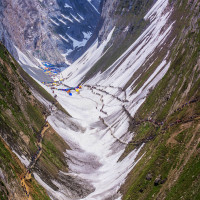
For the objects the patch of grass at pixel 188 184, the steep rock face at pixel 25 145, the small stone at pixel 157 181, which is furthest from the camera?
the small stone at pixel 157 181

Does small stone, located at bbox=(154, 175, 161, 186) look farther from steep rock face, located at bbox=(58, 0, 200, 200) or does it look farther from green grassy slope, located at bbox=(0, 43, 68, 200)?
green grassy slope, located at bbox=(0, 43, 68, 200)

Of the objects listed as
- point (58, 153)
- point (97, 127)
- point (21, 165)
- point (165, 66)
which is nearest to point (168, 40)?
point (165, 66)

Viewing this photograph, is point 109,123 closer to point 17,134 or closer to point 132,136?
point 132,136

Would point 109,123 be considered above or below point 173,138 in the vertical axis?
below

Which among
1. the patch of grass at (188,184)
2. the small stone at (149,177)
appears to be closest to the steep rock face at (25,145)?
the small stone at (149,177)

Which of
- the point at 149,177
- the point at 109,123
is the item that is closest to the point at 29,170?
the point at 149,177

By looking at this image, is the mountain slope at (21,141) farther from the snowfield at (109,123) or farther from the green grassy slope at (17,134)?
the snowfield at (109,123)
